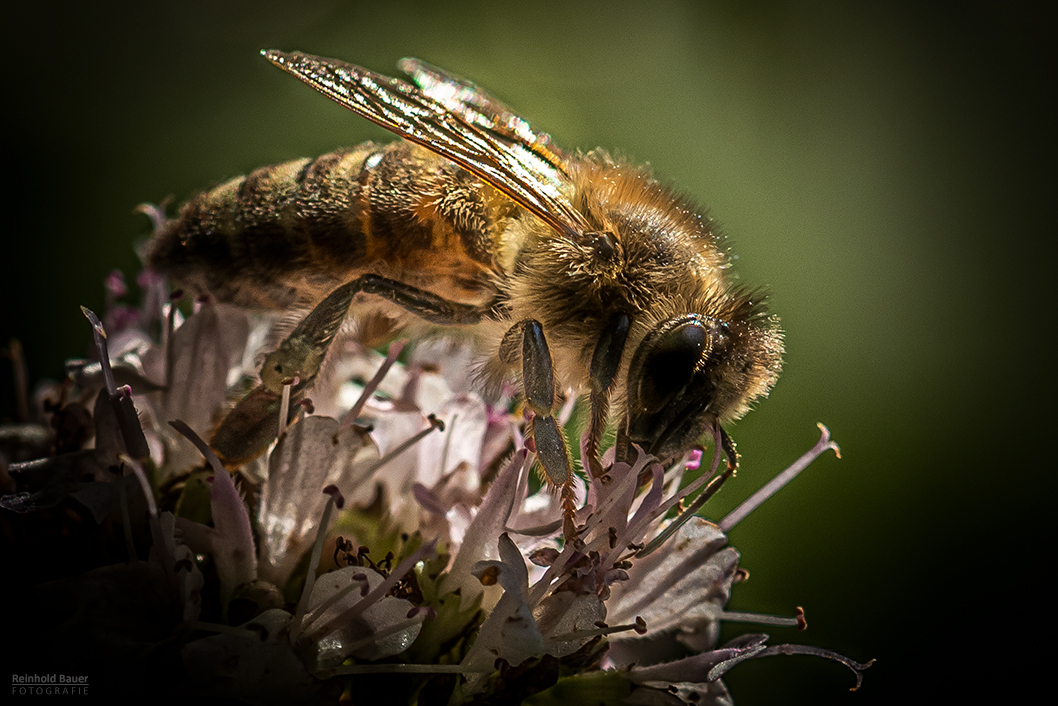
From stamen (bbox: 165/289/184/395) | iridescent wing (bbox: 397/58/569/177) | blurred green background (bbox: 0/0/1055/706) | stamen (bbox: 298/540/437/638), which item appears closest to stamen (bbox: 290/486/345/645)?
stamen (bbox: 298/540/437/638)

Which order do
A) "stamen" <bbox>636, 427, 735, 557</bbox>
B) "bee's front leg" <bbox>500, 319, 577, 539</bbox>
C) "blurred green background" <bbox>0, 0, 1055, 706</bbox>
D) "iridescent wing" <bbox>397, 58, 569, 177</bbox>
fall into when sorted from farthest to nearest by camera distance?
"blurred green background" <bbox>0, 0, 1055, 706</bbox> → "iridescent wing" <bbox>397, 58, 569, 177</bbox> → "stamen" <bbox>636, 427, 735, 557</bbox> → "bee's front leg" <bbox>500, 319, 577, 539</bbox>

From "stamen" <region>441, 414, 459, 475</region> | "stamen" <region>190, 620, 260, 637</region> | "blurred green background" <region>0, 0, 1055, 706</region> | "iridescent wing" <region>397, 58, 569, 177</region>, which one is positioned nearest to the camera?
"stamen" <region>190, 620, 260, 637</region>

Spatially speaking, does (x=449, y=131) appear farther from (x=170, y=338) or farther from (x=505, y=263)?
(x=170, y=338)

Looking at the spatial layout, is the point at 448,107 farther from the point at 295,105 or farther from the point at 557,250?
the point at 295,105

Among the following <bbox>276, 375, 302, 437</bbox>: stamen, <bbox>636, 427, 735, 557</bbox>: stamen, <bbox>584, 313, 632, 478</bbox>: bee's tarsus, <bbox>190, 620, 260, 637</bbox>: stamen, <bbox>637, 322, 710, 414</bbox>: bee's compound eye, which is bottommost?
<bbox>190, 620, 260, 637</bbox>: stamen

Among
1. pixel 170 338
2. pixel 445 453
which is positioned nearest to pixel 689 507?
pixel 445 453

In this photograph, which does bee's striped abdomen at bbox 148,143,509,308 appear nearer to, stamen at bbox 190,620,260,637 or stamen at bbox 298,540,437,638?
stamen at bbox 298,540,437,638

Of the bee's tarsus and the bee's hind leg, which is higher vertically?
the bee's tarsus

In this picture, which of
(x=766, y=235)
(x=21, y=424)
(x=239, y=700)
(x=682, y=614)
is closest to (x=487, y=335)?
(x=682, y=614)

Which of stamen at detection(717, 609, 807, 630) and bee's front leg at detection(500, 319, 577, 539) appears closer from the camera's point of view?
bee's front leg at detection(500, 319, 577, 539)
